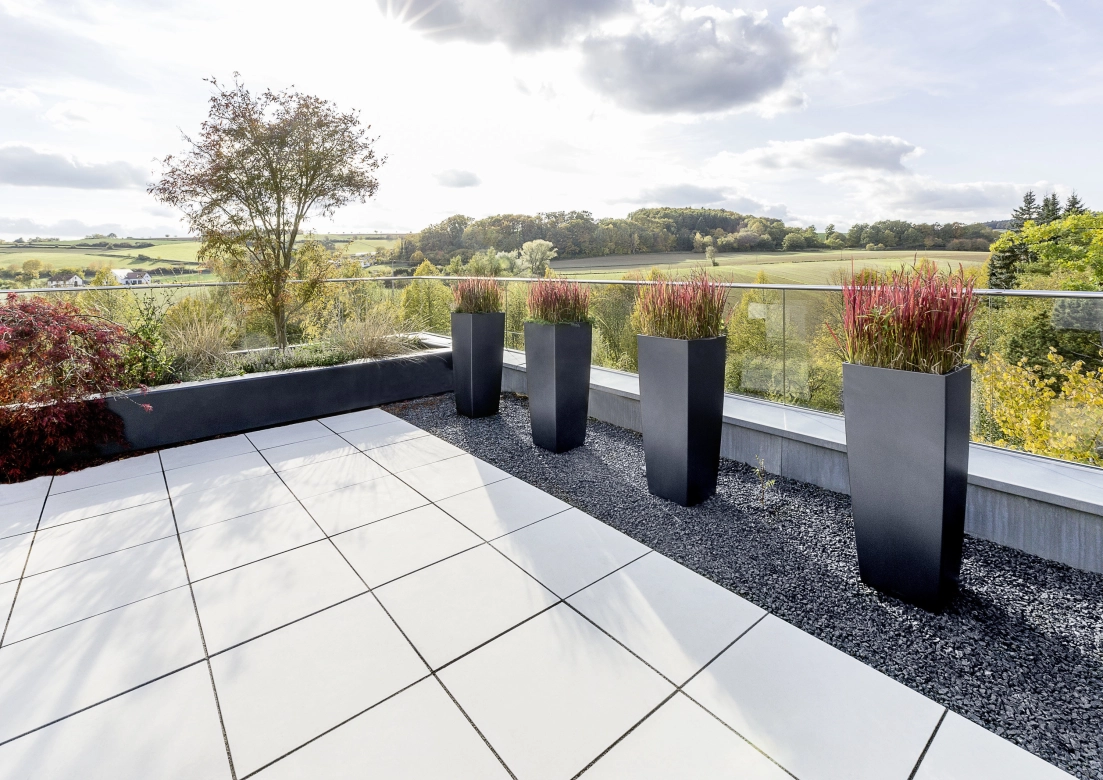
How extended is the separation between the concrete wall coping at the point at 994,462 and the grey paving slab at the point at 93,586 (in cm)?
301

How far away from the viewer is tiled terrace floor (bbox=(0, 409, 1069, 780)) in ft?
4.02

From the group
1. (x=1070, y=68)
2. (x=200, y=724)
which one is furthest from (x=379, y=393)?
(x=1070, y=68)

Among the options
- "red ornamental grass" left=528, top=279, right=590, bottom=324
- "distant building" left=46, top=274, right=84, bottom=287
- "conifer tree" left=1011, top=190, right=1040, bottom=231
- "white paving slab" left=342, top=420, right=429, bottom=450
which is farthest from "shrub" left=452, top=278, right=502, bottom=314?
"conifer tree" left=1011, top=190, right=1040, bottom=231

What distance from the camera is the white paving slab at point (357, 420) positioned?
4.11 metres

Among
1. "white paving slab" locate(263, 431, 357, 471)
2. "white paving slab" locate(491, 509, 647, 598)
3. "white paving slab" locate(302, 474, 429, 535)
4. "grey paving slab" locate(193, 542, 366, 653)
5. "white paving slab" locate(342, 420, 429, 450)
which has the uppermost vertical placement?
"white paving slab" locate(342, 420, 429, 450)

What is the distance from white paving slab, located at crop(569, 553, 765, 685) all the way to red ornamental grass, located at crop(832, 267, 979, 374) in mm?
1027

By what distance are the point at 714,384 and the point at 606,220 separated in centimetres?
2478

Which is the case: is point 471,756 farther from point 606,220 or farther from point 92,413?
point 606,220


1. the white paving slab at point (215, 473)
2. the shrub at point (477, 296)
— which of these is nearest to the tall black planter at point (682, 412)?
the shrub at point (477, 296)

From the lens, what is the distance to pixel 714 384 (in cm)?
259

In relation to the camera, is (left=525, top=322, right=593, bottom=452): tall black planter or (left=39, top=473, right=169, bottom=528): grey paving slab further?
(left=525, top=322, right=593, bottom=452): tall black planter

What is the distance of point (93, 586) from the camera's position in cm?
199

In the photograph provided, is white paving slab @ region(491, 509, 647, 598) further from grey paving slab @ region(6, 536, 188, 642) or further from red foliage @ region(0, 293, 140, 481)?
red foliage @ region(0, 293, 140, 481)

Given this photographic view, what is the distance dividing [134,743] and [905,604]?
95.4 inches
